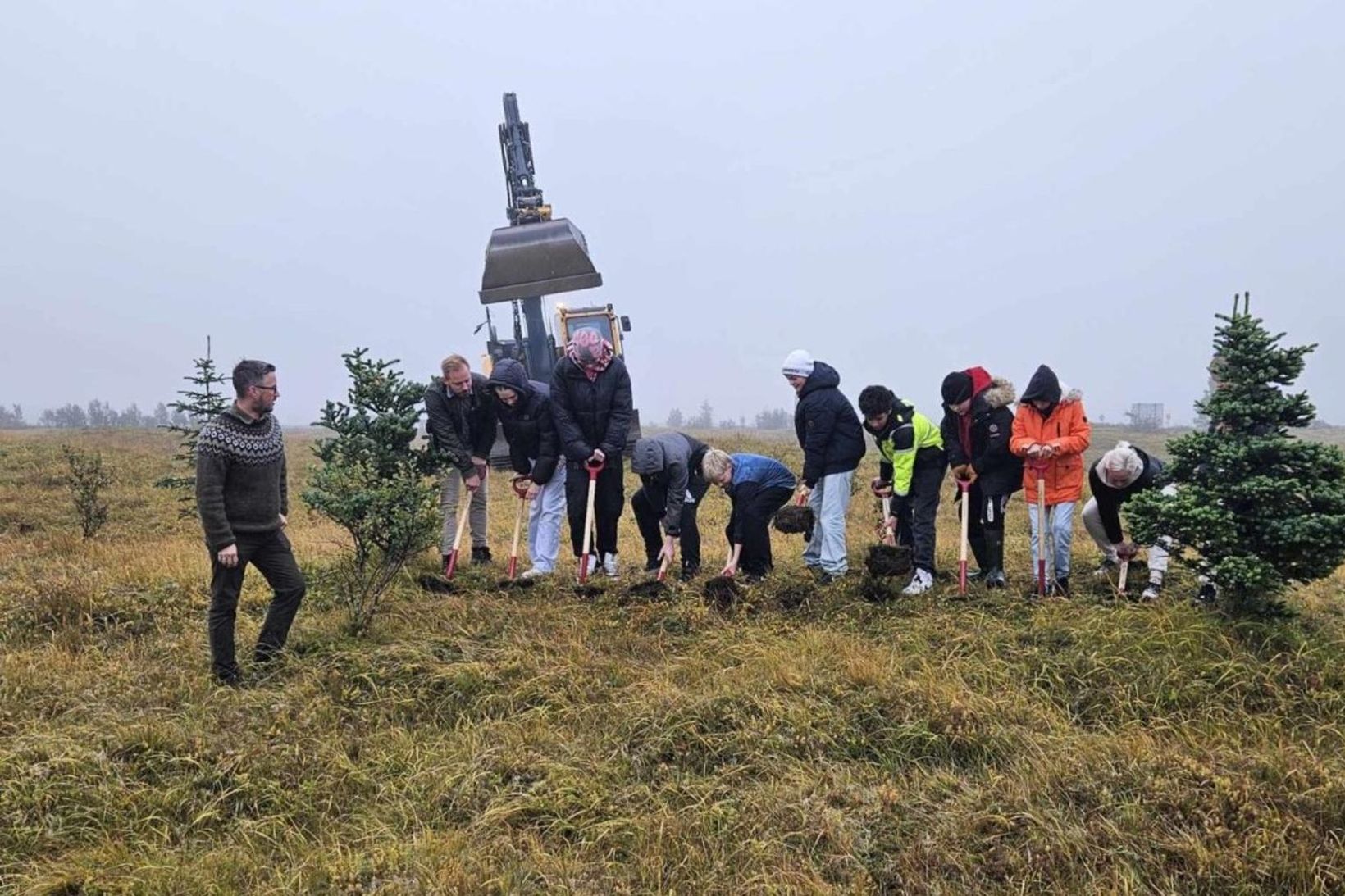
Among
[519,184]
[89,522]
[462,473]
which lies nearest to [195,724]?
[462,473]

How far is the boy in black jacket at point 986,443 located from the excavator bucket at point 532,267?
8.24 m

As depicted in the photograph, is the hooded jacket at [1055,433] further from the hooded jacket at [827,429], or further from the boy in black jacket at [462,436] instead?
the boy in black jacket at [462,436]

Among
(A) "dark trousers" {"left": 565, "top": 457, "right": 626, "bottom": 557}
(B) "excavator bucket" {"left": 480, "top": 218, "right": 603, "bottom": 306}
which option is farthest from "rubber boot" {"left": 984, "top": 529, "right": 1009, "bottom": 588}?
(B) "excavator bucket" {"left": 480, "top": 218, "right": 603, "bottom": 306}

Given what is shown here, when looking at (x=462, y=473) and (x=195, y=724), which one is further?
(x=462, y=473)

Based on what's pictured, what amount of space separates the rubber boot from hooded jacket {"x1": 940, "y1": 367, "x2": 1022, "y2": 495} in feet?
1.12

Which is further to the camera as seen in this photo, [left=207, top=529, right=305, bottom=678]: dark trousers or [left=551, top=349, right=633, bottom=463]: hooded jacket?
[left=551, top=349, right=633, bottom=463]: hooded jacket

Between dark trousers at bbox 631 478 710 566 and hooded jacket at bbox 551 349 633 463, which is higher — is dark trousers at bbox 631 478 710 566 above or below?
below

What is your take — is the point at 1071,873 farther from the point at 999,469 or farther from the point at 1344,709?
the point at 999,469

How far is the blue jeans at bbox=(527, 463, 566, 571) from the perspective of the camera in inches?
239

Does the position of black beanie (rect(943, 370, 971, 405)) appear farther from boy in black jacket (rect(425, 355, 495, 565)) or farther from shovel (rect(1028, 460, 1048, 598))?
boy in black jacket (rect(425, 355, 495, 565))

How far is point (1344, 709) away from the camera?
350cm

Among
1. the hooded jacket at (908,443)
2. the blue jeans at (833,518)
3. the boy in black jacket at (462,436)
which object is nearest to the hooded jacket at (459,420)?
the boy in black jacket at (462,436)

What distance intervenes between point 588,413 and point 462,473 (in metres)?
1.18

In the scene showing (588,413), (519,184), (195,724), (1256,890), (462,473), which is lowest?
(1256,890)
